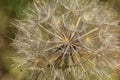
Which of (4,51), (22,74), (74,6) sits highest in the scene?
(74,6)

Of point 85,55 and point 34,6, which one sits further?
point 34,6

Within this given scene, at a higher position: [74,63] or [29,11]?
[29,11]

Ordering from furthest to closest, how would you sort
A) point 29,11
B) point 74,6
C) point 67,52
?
point 29,11, point 74,6, point 67,52

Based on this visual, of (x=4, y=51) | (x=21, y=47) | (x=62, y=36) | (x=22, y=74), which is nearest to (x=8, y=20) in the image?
(x=4, y=51)

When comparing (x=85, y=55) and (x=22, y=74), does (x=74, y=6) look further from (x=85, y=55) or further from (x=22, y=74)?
(x=22, y=74)

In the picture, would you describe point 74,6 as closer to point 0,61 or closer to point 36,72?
point 36,72

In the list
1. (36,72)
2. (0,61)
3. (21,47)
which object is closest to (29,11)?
(21,47)

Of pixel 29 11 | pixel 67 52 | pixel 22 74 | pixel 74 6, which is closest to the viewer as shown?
pixel 67 52
